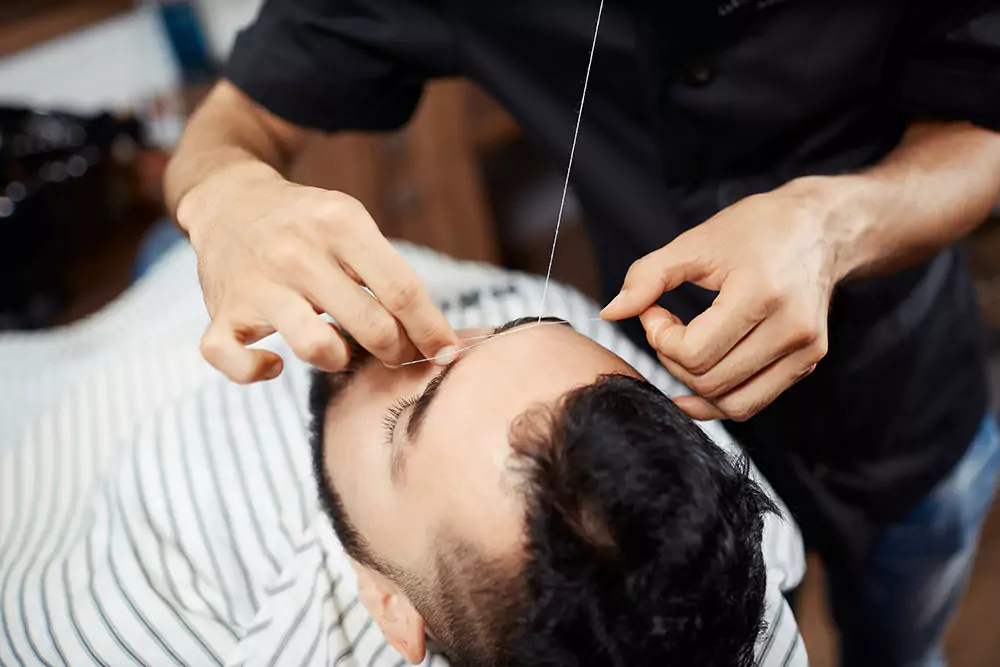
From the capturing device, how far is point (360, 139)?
1397mm

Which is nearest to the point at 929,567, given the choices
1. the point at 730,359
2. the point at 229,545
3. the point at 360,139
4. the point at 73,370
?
the point at 730,359

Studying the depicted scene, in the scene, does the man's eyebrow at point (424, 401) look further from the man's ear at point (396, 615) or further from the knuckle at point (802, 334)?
the knuckle at point (802, 334)

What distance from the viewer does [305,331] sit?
1.59 ft

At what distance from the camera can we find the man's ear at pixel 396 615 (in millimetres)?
619

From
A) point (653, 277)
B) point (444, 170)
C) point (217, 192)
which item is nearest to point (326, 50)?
point (217, 192)

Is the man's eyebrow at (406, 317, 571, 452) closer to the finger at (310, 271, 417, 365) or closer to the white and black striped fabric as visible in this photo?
the finger at (310, 271, 417, 365)

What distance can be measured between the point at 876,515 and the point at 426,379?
63 cm

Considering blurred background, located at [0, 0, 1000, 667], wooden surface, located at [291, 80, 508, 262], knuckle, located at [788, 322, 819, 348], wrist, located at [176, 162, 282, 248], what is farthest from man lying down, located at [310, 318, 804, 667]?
wooden surface, located at [291, 80, 508, 262]

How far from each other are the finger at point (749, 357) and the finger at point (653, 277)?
56mm

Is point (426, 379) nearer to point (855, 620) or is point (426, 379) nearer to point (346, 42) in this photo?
point (346, 42)

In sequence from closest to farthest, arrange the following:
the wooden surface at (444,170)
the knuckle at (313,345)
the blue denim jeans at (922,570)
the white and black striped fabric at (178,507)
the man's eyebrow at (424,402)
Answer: the knuckle at (313,345), the man's eyebrow at (424,402), the white and black striped fabric at (178,507), the blue denim jeans at (922,570), the wooden surface at (444,170)

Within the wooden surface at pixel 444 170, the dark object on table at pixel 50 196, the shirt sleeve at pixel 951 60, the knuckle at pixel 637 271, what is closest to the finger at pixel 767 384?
the knuckle at pixel 637 271

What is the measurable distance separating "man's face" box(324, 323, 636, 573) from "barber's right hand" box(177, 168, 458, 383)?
0.08 m

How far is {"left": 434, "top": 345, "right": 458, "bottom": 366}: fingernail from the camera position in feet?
1.83
